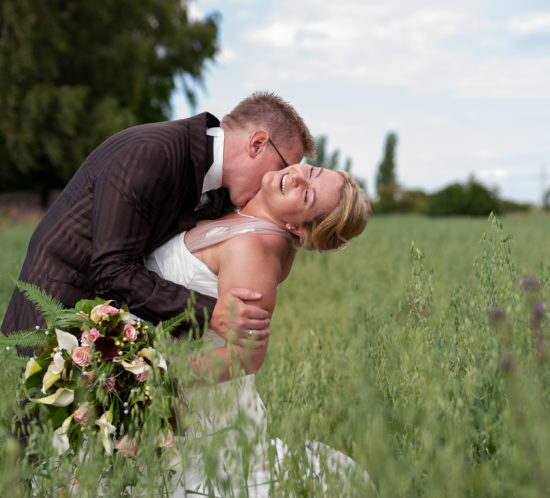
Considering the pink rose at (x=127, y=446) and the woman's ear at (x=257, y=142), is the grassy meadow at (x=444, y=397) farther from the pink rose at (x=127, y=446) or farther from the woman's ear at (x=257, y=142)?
the woman's ear at (x=257, y=142)

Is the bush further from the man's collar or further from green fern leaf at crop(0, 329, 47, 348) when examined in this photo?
green fern leaf at crop(0, 329, 47, 348)

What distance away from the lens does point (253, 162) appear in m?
3.11

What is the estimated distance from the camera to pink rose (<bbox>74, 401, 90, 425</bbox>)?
221 centimetres

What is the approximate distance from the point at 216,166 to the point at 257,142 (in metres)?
0.26

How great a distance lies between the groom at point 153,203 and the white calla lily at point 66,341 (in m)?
0.35

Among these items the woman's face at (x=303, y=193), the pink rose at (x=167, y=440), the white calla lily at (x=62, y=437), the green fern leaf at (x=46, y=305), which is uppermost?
the woman's face at (x=303, y=193)

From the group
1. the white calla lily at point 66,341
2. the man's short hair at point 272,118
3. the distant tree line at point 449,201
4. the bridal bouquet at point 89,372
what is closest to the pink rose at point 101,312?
the bridal bouquet at point 89,372

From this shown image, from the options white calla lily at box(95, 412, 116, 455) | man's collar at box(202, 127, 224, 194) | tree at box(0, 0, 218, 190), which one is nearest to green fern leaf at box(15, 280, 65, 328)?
white calla lily at box(95, 412, 116, 455)

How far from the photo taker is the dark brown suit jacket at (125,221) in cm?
260

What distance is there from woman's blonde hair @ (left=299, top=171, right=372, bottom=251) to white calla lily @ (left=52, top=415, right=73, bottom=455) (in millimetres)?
1393

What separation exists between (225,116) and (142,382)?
1.65m

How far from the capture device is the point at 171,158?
9.26 ft

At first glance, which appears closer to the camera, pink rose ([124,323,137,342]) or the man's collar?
pink rose ([124,323,137,342])

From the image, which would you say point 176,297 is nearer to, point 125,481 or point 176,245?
point 176,245
